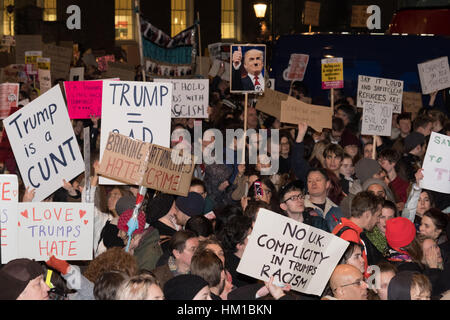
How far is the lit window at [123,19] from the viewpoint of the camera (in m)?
40.4

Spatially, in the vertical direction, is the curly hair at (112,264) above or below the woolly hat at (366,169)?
below

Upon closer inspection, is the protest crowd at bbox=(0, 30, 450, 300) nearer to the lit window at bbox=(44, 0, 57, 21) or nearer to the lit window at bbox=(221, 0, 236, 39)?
the lit window at bbox=(221, 0, 236, 39)

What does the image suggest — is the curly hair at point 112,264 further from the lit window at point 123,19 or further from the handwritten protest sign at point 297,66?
the lit window at point 123,19

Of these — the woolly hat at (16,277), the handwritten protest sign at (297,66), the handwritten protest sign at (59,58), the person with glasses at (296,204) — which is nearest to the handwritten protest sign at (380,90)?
the handwritten protest sign at (297,66)

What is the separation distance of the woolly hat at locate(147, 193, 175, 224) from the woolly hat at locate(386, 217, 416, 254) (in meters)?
1.81

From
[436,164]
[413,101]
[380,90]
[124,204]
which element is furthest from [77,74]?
[436,164]

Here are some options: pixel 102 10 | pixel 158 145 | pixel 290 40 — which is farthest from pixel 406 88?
pixel 102 10

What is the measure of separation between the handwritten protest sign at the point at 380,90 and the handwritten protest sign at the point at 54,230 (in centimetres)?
598

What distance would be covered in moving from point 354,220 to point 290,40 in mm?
8085

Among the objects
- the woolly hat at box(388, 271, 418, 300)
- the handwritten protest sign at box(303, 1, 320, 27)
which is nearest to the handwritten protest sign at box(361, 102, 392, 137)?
the woolly hat at box(388, 271, 418, 300)

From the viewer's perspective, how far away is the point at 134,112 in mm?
6871

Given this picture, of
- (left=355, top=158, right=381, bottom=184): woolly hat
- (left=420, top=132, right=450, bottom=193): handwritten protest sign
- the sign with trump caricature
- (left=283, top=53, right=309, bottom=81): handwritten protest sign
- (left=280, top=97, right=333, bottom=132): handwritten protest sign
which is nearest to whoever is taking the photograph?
(left=420, top=132, right=450, bottom=193): handwritten protest sign

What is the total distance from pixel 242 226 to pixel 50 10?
36884mm

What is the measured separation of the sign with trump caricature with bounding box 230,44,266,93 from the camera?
32.8 feet
